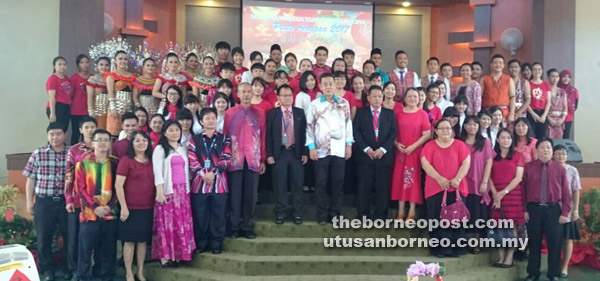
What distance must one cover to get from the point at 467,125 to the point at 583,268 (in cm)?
220

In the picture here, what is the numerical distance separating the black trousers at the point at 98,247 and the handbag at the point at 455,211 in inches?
120

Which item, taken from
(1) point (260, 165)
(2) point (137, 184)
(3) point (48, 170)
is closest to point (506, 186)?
(1) point (260, 165)

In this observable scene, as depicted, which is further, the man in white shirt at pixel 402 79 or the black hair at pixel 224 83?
the man in white shirt at pixel 402 79

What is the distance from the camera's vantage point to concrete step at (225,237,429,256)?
226 inches

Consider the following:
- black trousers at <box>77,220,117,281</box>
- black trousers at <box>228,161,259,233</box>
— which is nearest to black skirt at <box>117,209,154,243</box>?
black trousers at <box>77,220,117,281</box>

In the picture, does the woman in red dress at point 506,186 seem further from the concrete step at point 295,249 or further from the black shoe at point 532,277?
the concrete step at point 295,249

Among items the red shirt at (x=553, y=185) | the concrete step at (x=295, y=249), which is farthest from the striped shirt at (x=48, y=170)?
the red shirt at (x=553, y=185)

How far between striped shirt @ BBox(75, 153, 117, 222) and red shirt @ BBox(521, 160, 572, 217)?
3.98 meters

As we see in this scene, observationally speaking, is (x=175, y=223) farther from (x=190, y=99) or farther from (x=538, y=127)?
(x=538, y=127)

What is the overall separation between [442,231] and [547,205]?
107cm

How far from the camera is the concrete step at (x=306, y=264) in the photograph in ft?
18.1

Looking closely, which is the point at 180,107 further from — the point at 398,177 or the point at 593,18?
the point at 593,18

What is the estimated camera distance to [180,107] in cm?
633

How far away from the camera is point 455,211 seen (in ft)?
18.7
